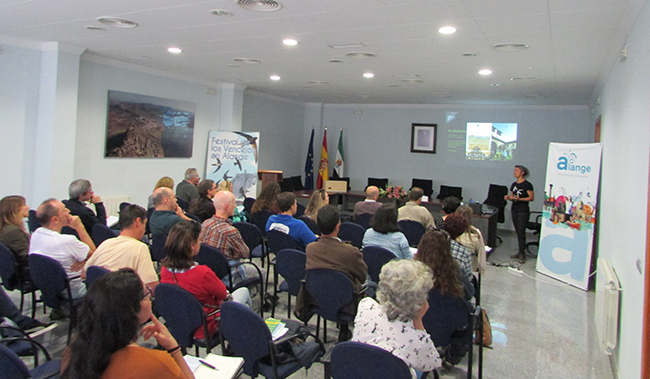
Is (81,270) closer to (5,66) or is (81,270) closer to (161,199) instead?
(161,199)

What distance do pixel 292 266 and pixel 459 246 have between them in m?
1.42

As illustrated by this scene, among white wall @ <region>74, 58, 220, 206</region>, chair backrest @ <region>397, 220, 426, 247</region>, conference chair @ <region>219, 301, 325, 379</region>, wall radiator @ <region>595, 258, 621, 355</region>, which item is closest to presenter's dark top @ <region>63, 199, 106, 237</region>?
white wall @ <region>74, 58, 220, 206</region>

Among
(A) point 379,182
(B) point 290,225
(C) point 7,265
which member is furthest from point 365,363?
(A) point 379,182

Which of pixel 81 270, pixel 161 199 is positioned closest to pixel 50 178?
pixel 161 199

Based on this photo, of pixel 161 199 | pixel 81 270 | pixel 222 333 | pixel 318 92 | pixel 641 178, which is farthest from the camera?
pixel 318 92

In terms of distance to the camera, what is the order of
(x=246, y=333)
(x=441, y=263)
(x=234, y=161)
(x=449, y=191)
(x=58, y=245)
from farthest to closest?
(x=449, y=191)
(x=234, y=161)
(x=58, y=245)
(x=441, y=263)
(x=246, y=333)

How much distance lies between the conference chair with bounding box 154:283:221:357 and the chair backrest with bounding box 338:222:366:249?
2.80m

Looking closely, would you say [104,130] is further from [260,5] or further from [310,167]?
[310,167]

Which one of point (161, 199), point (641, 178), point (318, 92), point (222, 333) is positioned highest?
point (318, 92)

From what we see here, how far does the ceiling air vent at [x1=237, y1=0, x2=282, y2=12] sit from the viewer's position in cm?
403

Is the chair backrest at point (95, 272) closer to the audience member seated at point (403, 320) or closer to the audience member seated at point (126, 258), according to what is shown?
the audience member seated at point (126, 258)

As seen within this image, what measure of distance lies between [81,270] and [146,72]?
223 inches

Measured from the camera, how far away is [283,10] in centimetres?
424

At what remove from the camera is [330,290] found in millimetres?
3404
